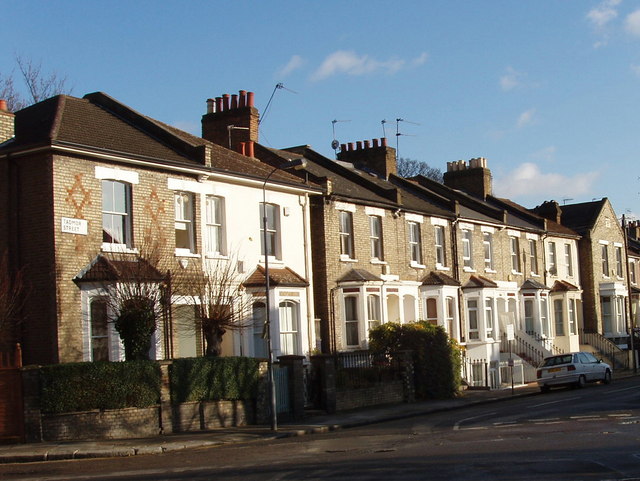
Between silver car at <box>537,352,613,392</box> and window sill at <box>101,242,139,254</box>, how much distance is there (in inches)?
721

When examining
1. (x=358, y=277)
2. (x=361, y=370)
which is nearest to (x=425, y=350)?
(x=361, y=370)

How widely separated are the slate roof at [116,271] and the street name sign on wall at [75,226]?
832 mm

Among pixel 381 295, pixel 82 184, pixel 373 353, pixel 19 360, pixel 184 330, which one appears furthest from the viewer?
pixel 381 295

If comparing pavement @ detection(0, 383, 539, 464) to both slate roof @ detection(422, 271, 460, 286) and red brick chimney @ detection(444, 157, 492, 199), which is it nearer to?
slate roof @ detection(422, 271, 460, 286)

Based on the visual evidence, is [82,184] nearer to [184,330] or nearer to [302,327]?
[184,330]

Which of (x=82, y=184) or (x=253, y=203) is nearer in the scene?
(x=82, y=184)

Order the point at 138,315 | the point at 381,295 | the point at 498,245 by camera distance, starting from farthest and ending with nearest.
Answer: the point at 498,245
the point at 381,295
the point at 138,315

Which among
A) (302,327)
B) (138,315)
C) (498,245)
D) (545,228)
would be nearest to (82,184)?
(138,315)

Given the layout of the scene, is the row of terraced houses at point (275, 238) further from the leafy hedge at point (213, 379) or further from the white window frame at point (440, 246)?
the leafy hedge at point (213, 379)

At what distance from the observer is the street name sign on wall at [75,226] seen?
23016 mm

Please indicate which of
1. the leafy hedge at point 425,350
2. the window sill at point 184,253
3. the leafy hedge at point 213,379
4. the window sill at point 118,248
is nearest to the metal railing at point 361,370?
the leafy hedge at point 425,350

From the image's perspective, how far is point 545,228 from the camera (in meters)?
49.4

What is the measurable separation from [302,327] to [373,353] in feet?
9.48

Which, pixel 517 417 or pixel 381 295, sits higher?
pixel 381 295
